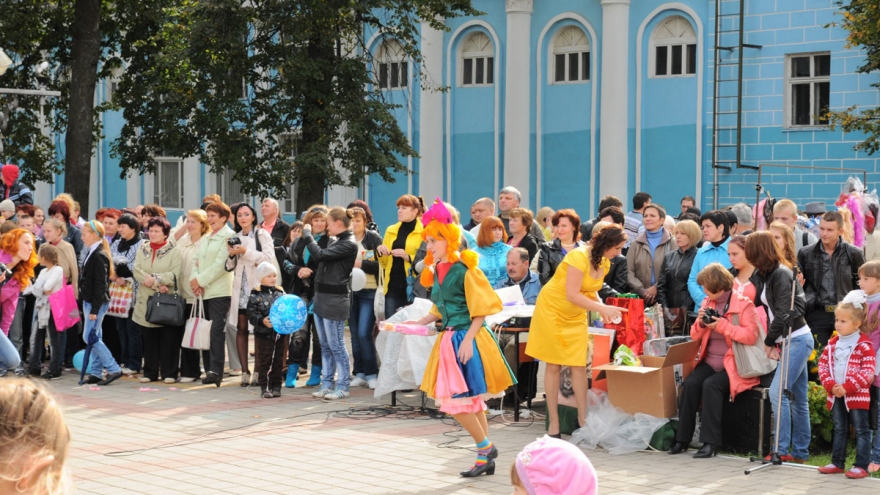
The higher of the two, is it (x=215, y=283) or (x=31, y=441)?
(x=31, y=441)

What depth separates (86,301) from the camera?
14023mm

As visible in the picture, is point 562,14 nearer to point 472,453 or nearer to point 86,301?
point 86,301

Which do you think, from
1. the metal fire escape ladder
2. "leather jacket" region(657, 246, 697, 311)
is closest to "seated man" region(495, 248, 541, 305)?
"leather jacket" region(657, 246, 697, 311)

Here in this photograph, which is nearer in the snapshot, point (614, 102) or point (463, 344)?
point (463, 344)

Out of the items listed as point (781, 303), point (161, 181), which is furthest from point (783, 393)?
point (161, 181)

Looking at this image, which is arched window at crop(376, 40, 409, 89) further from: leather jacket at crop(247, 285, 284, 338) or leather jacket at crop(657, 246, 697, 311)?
leather jacket at crop(657, 246, 697, 311)

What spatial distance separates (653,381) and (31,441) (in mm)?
7639

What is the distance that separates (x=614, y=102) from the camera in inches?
1030

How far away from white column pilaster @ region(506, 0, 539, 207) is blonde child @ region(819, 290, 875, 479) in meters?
18.6

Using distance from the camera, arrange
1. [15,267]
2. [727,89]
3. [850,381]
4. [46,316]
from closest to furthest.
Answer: [850,381] < [15,267] < [46,316] < [727,89]

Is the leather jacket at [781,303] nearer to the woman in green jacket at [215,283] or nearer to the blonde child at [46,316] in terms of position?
the woman in green jacket at [215,283]

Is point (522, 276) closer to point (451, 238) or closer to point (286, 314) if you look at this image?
point (286, 314)

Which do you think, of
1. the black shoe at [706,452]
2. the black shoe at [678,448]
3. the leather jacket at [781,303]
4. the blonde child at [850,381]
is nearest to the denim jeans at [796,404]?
Answer: the leather jacket at [781,303]


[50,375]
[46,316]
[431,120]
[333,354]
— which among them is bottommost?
[50,375]
